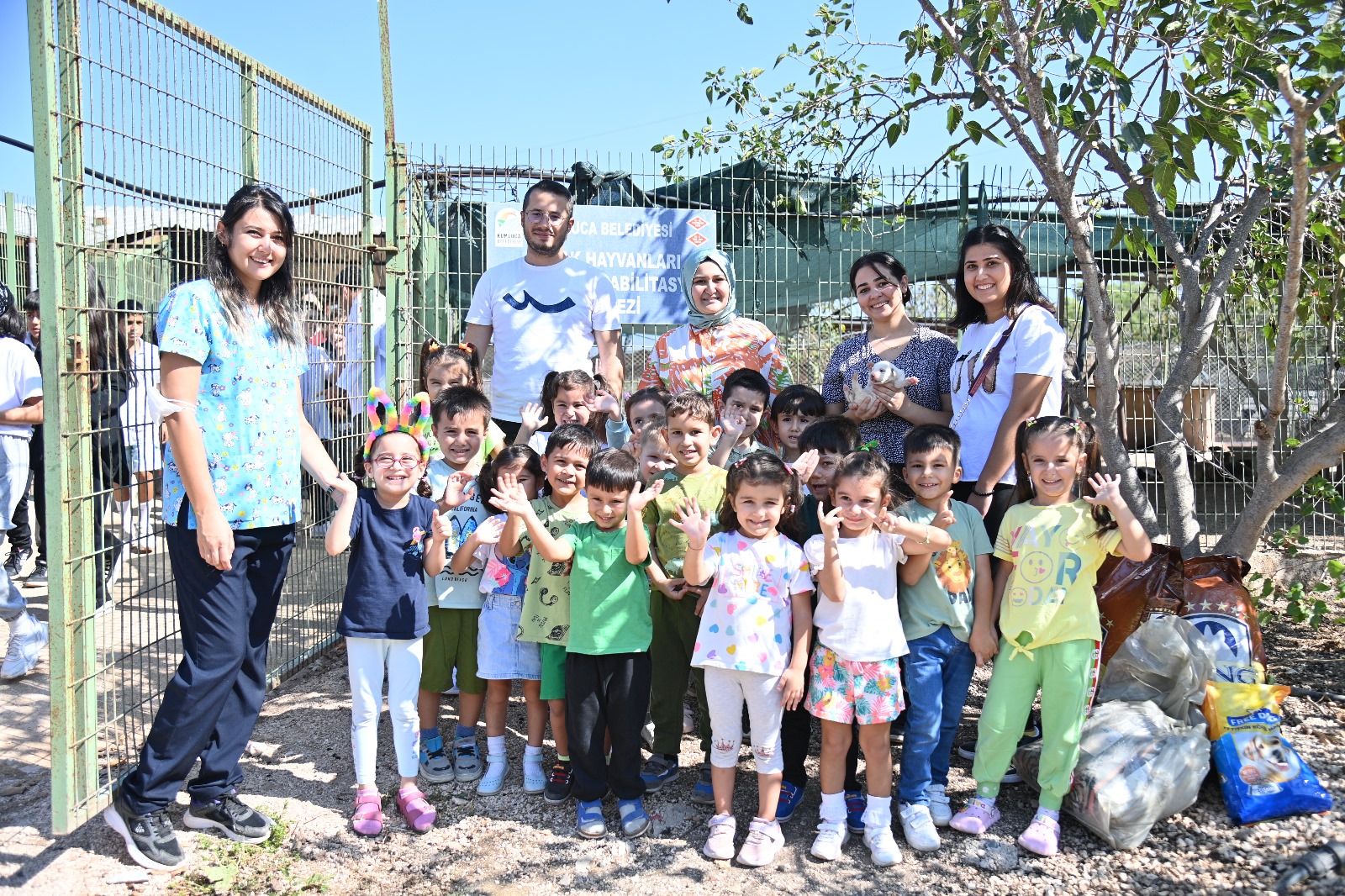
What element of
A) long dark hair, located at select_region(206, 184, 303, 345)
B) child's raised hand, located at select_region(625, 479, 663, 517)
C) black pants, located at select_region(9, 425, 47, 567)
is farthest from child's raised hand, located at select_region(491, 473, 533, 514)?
black pants, located at select_region(9, 425, 47, 567)

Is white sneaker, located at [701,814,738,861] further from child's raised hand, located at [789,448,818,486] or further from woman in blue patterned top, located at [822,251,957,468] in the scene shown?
woman in blue patterned top, located at [822,251,957,468]

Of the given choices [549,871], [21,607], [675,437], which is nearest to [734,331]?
[675,437]

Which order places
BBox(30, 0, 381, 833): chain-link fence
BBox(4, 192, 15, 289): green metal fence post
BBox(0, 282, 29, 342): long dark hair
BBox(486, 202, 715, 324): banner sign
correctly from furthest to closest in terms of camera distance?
1. BBox(4, 192, 15, 289): green metal fence post
2. BBox(486, 202, 715, 324): banner sign
3. BBox(0, 282, 29, 342): long dark hair
4. BBox(30, 0, 381, 833): chain-link fence

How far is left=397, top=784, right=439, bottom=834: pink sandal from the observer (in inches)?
127

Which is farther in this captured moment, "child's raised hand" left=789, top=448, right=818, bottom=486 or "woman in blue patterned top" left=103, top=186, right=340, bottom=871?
"child's raised hand" left=789, top=448, right=818, bottom=486

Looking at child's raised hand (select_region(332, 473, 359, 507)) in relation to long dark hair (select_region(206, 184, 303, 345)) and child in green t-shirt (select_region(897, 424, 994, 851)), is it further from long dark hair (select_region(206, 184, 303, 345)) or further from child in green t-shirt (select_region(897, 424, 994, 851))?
child in green t-shirt (select_region(897, 424, 994, 851))

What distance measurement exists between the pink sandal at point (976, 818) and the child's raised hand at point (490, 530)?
177 cm

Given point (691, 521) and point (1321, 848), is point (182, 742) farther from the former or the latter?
point (1321, 848)

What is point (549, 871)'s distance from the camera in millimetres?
3023

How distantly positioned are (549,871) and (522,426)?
173 cm

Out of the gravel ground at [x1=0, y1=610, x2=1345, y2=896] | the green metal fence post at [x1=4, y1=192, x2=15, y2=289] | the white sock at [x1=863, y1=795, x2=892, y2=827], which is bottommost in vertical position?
the gravel ground at [x1=0, y1=610, x2=1345, y2=896]

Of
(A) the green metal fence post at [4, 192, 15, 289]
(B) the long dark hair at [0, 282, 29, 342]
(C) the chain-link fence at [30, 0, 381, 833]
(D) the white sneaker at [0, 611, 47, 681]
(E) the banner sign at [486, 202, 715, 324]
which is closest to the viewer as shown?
(C) the chain-link fence at [30, 0, 381, 833]

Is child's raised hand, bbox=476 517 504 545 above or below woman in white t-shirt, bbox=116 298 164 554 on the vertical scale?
below

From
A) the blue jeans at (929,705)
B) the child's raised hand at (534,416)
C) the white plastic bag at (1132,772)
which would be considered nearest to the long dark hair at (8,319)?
the child's raised hand at (534,416)
